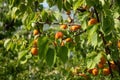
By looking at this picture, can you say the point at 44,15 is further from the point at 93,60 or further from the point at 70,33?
the point at 93,60

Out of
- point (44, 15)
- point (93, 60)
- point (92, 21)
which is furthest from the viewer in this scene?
point (93, 60)

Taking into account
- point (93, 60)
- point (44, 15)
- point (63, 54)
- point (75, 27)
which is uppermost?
point (44, 15)

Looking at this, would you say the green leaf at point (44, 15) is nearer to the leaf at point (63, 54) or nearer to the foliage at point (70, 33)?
the foliage at point (70, 33)

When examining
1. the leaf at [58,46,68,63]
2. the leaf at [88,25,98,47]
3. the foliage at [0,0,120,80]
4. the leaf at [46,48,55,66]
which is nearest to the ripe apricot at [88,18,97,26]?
the foliage at [0,0,120,80]

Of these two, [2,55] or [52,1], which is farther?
[2,55]

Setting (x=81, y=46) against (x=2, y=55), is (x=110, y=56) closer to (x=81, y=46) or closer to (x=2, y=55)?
(x=81, y=46)

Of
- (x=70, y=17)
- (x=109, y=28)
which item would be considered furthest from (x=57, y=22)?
(x=109, y=28)

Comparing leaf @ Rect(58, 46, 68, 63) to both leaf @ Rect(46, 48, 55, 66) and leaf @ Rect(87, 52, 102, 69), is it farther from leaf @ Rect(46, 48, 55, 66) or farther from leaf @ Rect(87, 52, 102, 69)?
leaf @ Rect(87, 52, 102, 69)

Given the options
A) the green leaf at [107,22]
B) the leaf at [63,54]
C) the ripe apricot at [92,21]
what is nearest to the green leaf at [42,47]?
the leaf at [63,54]

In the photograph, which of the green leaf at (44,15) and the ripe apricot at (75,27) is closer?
the green leaf at (44,15)

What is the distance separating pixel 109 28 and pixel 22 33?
1.48 m

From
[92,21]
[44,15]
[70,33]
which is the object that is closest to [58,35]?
[92,21]

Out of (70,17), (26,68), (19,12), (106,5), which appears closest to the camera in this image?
(106,5)

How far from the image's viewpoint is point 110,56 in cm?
293
